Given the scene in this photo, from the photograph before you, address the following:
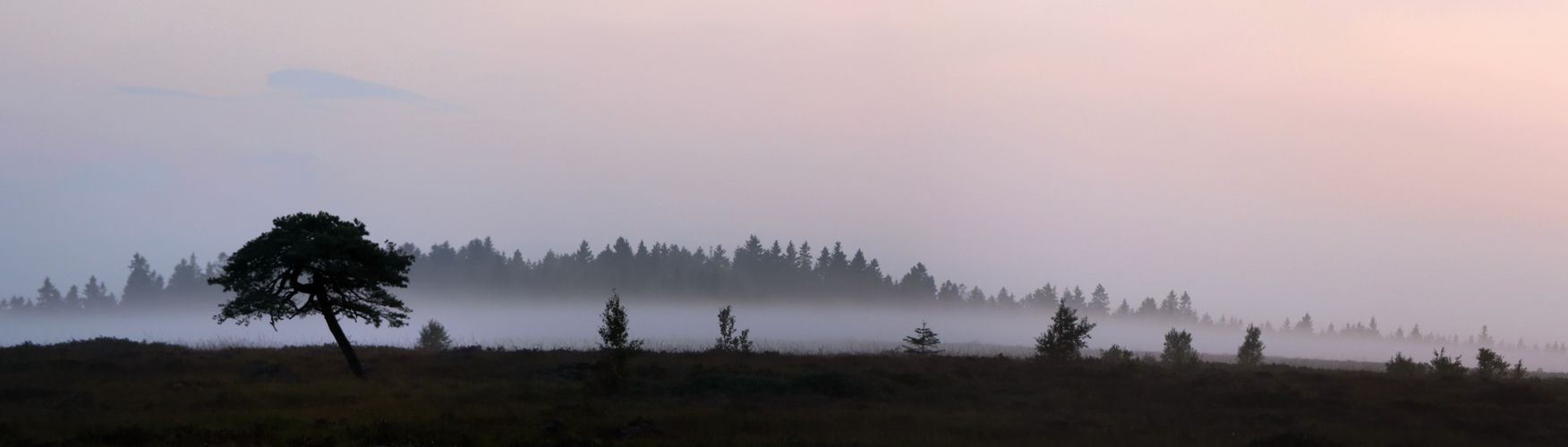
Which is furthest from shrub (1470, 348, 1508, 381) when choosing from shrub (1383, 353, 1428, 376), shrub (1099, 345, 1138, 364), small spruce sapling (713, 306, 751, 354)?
small spruce sapling (713, 306, 751, 354)

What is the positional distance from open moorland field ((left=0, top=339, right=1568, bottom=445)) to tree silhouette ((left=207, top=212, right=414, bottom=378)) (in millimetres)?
2392

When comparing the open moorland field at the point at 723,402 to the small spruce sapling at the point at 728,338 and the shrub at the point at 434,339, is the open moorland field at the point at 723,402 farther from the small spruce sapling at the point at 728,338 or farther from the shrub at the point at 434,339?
the shrub at the point at 434,339

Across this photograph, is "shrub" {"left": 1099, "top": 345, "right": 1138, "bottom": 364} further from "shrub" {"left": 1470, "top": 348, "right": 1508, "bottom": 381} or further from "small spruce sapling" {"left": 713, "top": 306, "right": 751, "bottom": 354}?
"small spruce sapling" {"left": 713, "top": 306, "right": 751, "bottom": 354}

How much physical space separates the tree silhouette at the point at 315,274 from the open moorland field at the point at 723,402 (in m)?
2.39

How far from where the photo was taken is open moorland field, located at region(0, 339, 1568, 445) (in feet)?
68.8

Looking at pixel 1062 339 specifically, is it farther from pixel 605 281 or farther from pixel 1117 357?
pixel 605 281

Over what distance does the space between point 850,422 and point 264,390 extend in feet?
59.7

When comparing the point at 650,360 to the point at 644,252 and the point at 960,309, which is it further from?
the point at 960,309

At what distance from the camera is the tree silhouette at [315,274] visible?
2941cm

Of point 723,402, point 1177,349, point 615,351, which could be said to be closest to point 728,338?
point 615,351

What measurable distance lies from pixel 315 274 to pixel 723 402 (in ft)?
50.0

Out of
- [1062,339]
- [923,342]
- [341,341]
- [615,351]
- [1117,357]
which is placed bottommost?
[1117,357]

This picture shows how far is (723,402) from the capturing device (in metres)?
27.0

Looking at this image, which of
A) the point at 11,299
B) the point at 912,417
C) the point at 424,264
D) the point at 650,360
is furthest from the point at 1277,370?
the point at 11,299
